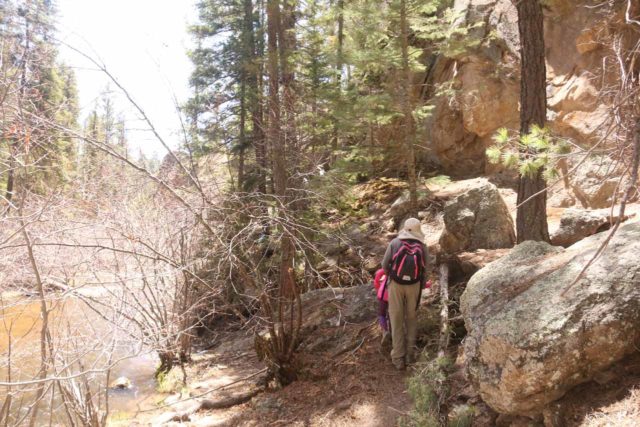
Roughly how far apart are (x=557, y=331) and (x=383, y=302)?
283 centimetres

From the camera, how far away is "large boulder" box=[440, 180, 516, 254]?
27.5 ft

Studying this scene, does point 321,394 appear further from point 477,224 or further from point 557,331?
point 477,224

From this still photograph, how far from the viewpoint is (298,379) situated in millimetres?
6637

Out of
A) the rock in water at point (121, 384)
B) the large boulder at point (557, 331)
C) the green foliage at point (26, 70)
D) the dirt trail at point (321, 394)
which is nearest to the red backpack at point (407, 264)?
the dirt trail at point (321, 394)

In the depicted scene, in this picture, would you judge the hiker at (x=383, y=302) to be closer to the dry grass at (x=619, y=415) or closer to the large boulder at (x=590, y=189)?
the dry grass at (x=619, y=415)

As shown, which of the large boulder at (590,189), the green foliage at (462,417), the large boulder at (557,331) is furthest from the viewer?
the large boulder at (590,189)

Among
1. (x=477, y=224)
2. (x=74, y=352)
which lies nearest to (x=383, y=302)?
(x=477, y=224)

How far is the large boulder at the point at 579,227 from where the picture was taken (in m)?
7.11

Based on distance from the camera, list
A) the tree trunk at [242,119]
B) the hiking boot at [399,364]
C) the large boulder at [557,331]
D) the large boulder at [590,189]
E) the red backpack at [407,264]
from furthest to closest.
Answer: the tree trunk at [242,119]
the large boulder at [590,189]
the hiking boot at [399,364]
the red backpack at [407,264]
the large boulder at [557,331]

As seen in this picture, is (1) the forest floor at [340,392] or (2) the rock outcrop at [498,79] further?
(2) the rock outcrop at [498,79]

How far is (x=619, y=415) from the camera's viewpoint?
301cm

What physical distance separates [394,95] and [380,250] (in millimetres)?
3567

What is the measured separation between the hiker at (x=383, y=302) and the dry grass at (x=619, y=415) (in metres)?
2.85

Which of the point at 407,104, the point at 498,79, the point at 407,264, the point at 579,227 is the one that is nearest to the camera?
the point at 407,264
